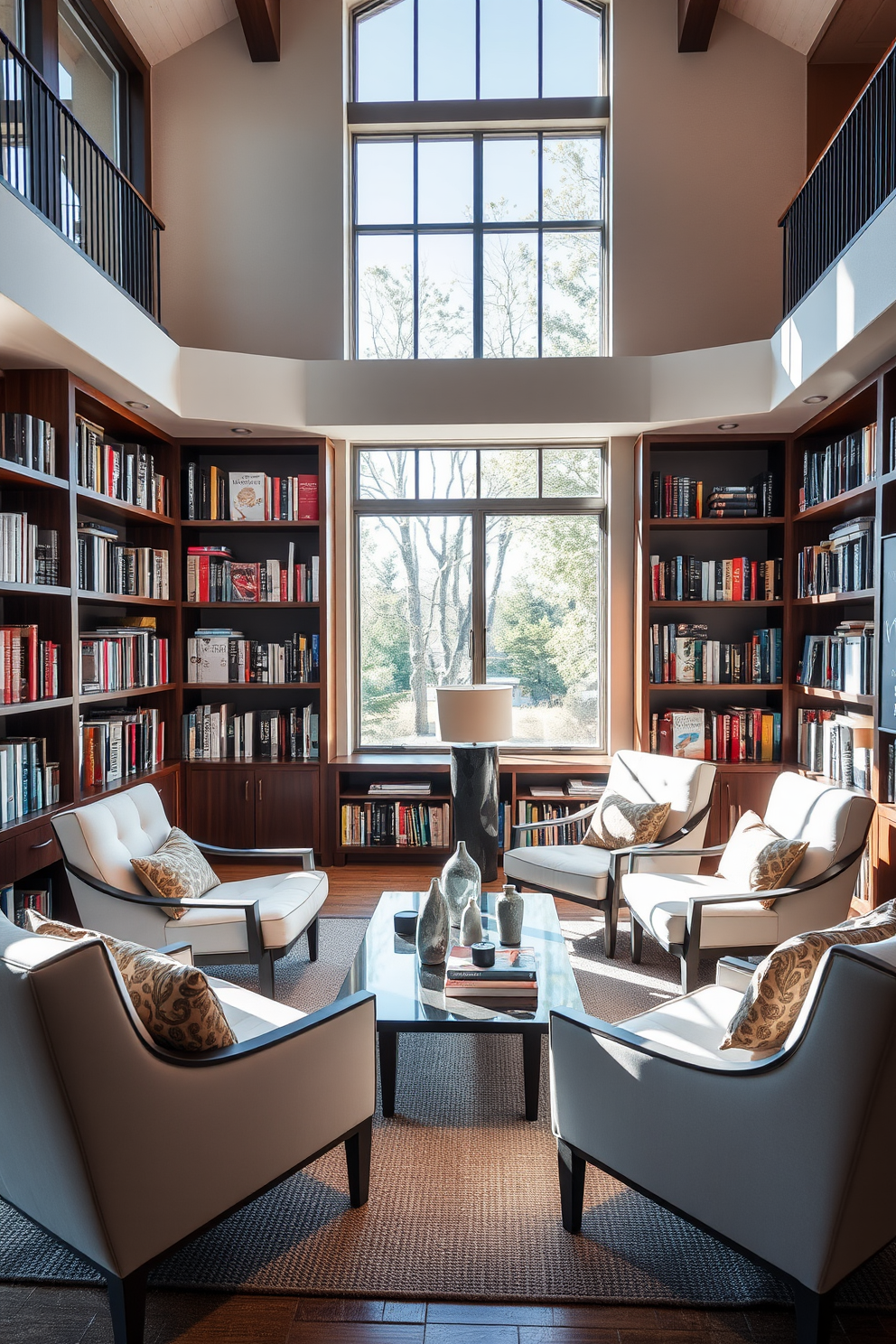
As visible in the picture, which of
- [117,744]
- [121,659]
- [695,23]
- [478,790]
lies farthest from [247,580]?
[695,23]

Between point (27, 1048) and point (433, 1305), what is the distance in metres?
1.09

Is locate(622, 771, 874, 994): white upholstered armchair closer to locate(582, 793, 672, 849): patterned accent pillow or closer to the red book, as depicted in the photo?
locate(582, 793, 672, 849): patterned accent pillow

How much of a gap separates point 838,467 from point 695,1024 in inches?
132

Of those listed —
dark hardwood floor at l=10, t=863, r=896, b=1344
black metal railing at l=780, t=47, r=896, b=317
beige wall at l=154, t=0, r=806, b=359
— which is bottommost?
dark hardwood floor at l=10, t=863, r=896, b=1344

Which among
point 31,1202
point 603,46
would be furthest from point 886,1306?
point 603,46

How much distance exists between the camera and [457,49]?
18.1 feet

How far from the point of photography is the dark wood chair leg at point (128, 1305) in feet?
5.49

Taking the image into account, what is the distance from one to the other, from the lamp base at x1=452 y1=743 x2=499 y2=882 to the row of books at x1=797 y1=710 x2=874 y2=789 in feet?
6.12

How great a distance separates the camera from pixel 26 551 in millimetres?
3734

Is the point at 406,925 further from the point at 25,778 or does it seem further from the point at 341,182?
the point at 341,182

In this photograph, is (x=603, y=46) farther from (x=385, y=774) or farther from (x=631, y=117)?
(x=385, y=774)

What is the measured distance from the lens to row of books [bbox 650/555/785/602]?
5.23 meters

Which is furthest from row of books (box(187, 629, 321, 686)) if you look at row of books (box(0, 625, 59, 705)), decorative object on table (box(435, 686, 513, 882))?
row of books (box(0, 625, 59, 705))

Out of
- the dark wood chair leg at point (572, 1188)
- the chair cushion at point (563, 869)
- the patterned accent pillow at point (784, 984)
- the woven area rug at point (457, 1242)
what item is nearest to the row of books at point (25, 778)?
the woven area rug at point (457, 1242)
